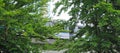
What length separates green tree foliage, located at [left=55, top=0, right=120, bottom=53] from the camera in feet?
25.5

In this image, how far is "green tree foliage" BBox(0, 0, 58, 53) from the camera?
7801 mm

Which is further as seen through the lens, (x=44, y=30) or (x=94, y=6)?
(x=44, y=30)

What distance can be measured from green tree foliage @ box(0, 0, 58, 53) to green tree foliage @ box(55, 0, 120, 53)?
0.77 m

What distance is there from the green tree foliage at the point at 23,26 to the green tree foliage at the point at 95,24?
0.77 meters

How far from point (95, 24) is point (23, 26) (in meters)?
1.97

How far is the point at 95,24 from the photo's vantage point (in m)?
8.38

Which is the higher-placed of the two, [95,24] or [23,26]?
[23,26]

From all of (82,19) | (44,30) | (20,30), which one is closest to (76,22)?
(82,19)

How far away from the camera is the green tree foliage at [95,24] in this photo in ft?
25.5

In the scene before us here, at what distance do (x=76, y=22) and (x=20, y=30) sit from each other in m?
1.68

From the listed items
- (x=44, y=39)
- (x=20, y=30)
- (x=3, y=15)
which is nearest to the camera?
(x=3, y=15)

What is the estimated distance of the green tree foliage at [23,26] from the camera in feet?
25.6

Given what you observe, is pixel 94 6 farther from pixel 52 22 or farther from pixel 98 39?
pixel 52 22

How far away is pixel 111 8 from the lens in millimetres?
7684
